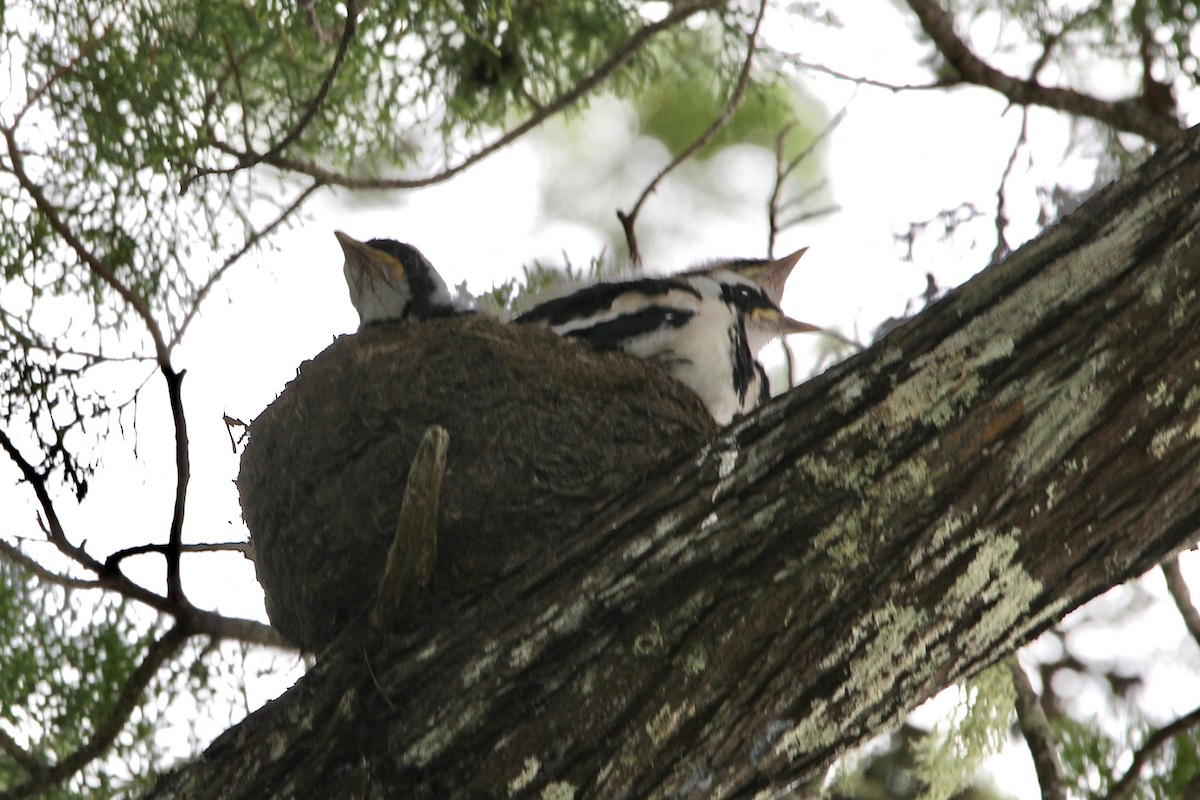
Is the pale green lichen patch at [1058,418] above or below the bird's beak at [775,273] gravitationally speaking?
below

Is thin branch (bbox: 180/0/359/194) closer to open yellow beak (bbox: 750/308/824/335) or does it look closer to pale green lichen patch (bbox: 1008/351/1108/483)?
open yellow beak (bbox: 750/308/824/335)

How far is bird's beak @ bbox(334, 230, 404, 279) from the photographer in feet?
10.4

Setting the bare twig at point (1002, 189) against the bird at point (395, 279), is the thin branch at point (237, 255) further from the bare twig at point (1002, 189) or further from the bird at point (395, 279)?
the bare twig at point (1002, 189)

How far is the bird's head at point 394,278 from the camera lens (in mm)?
3160

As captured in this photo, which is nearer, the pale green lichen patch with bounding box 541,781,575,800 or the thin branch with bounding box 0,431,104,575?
the pale green lichen patch with bounding box 541,781,575,800

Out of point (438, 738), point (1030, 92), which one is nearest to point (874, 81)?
point (1030, 92)

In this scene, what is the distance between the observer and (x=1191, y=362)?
1586 millimetres

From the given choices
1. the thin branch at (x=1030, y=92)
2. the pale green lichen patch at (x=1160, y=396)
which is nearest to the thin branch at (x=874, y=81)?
the thin branch at (x=1030, y=92)

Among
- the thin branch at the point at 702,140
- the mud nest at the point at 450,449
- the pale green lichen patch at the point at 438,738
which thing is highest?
the thin branch at the point at 702,140

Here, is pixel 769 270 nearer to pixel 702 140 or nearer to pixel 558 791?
pixel 702 140

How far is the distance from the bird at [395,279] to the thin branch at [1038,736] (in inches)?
56.3

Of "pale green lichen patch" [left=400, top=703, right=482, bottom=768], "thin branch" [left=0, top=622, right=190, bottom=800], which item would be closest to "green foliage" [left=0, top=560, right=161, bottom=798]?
"thin branch" [left=0, top=622, right=190, bottom=800]

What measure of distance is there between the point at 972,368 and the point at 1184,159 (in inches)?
14.4

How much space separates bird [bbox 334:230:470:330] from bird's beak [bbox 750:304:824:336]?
2.17ft
